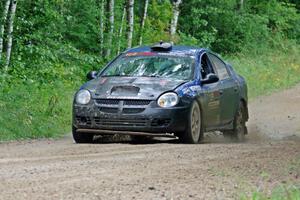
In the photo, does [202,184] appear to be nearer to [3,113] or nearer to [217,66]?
[217,66]

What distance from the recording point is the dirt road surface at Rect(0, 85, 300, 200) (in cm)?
700

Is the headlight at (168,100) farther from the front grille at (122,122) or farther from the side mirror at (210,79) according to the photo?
the side mirror at (210,79)

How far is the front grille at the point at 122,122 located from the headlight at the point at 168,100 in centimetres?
32

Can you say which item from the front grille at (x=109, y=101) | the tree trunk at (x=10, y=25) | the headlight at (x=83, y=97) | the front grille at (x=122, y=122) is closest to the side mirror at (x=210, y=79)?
the front grille at (x=122, y=122)

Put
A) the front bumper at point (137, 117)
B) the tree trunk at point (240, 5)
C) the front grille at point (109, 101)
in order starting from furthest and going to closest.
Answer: the tree trunk at point (240, 5), the front grille at point (109, 101), the front bumper at point (137, 117)

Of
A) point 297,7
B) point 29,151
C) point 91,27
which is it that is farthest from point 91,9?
point 297,7

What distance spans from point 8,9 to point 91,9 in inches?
291

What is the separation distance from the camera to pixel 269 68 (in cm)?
3500

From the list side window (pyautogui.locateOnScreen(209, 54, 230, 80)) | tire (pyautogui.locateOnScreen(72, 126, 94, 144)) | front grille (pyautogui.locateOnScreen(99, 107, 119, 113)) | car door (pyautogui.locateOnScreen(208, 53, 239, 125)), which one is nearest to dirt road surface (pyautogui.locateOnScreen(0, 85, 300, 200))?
tire (pyautogui.locateOnScreen(72, 126, 94, 144))

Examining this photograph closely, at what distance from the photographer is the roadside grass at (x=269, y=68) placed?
2943 centimetres

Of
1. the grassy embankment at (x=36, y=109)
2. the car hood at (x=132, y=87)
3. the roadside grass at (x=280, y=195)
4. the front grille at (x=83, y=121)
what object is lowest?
the grassy embankment at (x=36, y=109)

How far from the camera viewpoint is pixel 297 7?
4800cm

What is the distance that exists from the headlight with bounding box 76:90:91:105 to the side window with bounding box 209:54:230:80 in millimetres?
2490

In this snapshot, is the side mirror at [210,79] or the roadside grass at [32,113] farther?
the roadside grass at [32,113]
